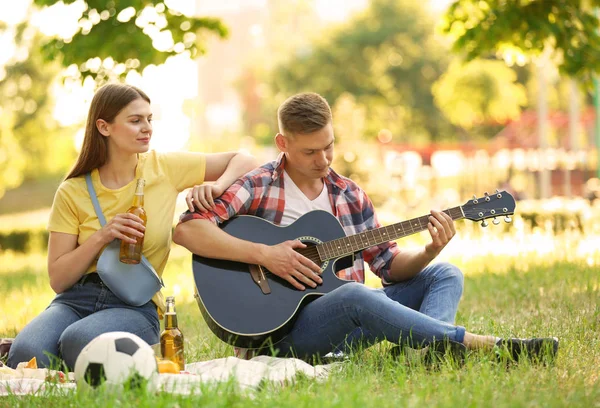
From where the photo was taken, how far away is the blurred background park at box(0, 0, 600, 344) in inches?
363

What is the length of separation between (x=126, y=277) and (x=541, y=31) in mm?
6569

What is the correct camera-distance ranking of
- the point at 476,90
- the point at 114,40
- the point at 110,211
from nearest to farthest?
the point at 110,211 < the point at 114,40 < the point at 476,90

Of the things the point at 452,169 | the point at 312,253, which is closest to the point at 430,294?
the point at 312,253

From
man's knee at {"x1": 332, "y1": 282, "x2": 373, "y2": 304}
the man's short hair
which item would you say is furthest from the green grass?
the man's short hair

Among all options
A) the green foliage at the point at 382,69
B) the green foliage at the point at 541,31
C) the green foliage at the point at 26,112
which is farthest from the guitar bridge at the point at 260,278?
the green foliage at the point at 382,69

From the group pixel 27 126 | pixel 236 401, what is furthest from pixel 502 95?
pixel 236 401

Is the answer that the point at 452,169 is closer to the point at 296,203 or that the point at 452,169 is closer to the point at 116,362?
the point at 296,203

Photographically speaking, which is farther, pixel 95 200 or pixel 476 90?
pixel 476 90

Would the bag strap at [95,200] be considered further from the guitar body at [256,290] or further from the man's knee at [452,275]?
the man's knee at [452,275]

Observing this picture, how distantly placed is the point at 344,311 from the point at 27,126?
24170 mm

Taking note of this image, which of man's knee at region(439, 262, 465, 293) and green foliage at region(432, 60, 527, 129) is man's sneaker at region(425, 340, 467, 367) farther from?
green foliage at region(432, 60, 527, 129)

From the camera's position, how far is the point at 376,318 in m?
3.93

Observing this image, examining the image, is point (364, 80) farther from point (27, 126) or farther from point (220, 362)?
point (220, 362)

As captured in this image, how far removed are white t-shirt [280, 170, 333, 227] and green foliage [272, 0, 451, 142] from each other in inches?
1557
